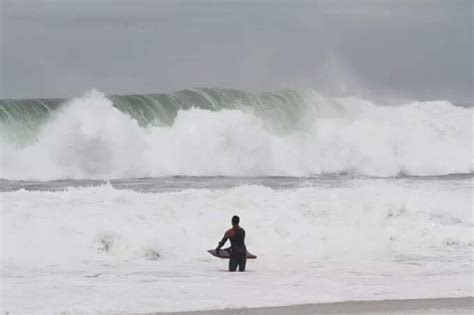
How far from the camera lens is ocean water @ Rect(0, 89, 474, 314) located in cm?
1018

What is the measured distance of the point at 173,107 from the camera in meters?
27.8

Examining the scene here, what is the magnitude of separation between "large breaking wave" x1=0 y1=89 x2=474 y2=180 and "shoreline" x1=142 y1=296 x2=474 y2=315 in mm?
12935

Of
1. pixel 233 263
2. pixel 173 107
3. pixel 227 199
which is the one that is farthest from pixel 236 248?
pixel 173 107

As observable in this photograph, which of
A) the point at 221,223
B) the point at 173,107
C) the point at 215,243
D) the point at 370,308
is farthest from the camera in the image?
the point at 173,107

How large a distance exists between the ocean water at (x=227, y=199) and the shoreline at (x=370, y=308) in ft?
0.85

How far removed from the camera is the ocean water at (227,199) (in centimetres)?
1018

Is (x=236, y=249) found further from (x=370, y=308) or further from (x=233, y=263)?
(x=370, y=308)

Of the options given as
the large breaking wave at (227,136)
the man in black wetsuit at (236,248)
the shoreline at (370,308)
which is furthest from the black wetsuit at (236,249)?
the large breaking wave at (227,136)

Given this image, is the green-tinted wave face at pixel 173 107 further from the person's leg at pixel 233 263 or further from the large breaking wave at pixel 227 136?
the person's leg at pixel 233 263

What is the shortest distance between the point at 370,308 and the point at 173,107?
63.8 ft

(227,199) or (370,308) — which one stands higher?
(227,199)

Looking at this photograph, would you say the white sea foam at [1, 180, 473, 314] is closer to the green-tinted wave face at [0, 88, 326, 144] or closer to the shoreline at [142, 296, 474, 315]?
the shoreline at [142, 296, 474, 315]

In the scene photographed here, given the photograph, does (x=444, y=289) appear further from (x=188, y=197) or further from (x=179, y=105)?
(x=179, y=105)

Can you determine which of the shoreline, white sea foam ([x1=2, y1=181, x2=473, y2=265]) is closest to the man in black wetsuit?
white sea foam ([x1=2, y1=181, x2=473, y2=265])
